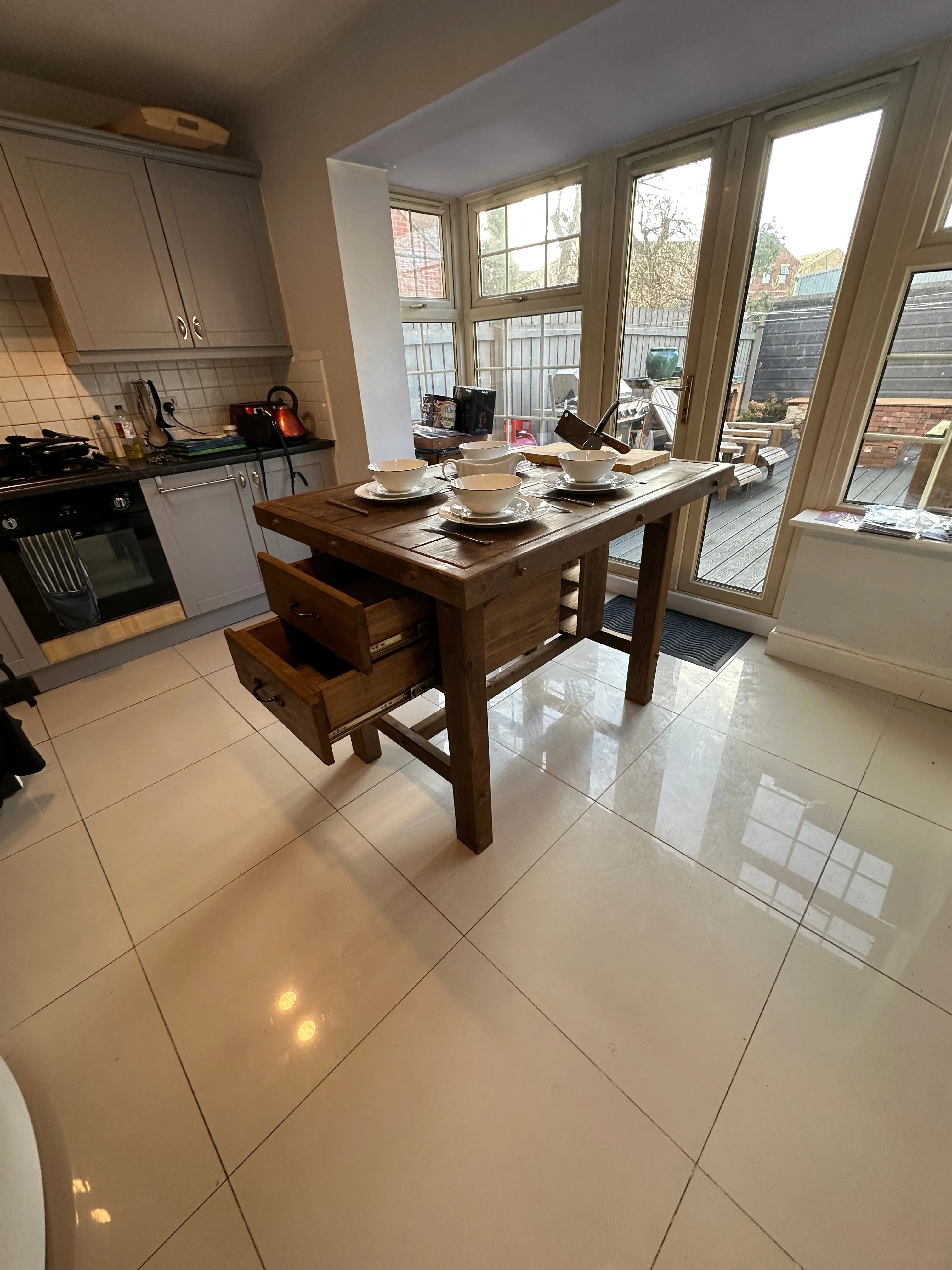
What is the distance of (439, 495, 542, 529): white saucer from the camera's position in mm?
1145

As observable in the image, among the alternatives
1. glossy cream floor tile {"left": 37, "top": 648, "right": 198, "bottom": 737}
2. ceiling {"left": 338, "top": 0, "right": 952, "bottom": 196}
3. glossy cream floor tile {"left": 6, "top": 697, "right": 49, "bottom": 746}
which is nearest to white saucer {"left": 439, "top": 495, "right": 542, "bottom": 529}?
ceiling {"left": 338, "top": 0, "right": 952, "bottom": 196}

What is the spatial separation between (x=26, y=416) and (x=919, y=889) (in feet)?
12.3

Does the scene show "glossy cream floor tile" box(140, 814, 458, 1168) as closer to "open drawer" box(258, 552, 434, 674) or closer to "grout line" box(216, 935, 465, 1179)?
"grout line" box(216, 935, 465, 1179)

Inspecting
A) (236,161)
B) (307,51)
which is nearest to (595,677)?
(307,51)

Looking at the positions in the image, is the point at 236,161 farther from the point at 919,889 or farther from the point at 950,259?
the point at 919,889

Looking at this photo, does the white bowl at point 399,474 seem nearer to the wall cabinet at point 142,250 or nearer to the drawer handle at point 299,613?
the drawer handle at point 299,613

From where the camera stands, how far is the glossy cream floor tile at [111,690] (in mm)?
2123

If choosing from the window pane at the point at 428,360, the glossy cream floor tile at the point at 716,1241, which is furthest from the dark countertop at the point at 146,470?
the glossy cream floor tile at the point at 716,1241

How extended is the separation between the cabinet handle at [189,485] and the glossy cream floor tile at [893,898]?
2819mm

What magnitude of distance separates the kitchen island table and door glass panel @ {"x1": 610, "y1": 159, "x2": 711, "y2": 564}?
0.66 metres

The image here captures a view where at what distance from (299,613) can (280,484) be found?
70.9 inches

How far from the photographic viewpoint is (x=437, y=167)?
2455 mm

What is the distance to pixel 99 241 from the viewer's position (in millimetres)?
2166

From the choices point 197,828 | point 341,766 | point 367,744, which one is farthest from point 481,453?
point 197,828
